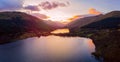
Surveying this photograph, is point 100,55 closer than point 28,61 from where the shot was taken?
No

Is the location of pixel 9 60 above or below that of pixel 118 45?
below

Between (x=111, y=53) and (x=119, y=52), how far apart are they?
10.2 feet

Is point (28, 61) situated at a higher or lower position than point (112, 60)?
lower

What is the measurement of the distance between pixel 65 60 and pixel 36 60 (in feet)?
37.7

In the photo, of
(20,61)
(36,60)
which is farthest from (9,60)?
(36,60)

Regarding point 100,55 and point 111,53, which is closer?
point 111,53

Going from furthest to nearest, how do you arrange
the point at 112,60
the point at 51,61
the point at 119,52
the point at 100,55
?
1. the point at 100,55
2. the point at 51,61
3. the point at 119,52
4. the point at 112,60

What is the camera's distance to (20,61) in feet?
238

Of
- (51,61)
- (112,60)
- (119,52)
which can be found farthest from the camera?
(51,61)

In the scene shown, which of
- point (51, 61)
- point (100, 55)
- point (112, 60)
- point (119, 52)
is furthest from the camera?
point (100, 55)

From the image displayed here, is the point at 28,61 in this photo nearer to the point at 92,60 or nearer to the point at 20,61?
the point at 20,61

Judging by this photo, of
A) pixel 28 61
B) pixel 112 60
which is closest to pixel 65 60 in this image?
pixel 28 61

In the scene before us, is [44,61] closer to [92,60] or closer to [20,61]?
[20,61]

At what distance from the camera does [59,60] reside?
73.0 metres
